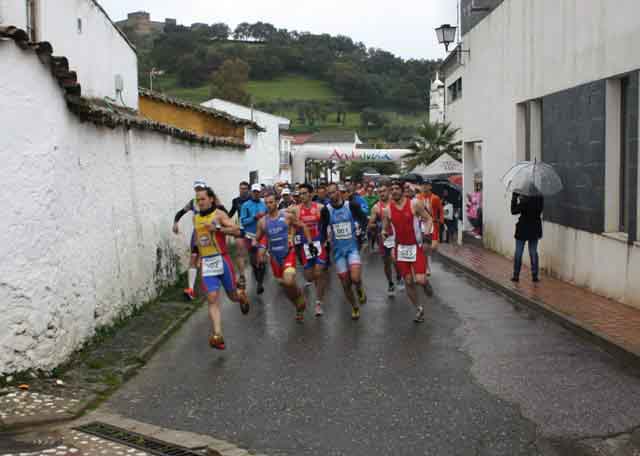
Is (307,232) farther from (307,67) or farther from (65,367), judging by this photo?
(307,67)

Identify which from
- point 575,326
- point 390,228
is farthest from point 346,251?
point 575,326

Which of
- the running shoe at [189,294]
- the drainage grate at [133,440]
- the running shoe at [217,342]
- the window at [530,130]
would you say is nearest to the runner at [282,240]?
the running shoe at [189,294]

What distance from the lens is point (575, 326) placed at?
32.4ft

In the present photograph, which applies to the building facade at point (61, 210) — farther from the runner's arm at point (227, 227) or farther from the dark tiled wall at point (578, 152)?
the dark tiled wall at point (578, 152)

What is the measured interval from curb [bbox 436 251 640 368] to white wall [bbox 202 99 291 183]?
62.1 feet

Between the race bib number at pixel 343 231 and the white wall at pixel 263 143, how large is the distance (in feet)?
64.9

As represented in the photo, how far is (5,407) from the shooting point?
6582mm

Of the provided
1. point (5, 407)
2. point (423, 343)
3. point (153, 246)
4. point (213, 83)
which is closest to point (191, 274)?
point (153, 246)

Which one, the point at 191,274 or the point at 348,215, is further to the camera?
the point at 191,274

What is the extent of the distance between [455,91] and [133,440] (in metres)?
35.9

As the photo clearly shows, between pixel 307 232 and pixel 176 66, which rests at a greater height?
pixel 176 66

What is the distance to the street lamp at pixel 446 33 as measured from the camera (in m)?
20.7

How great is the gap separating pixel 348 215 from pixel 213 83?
235ft

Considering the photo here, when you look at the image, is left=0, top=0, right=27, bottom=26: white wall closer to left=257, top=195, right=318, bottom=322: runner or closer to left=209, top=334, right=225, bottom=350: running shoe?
left=257, top=195, right=318, bottom=322: runner
